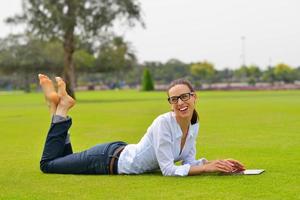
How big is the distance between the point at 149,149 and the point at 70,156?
3.08ft

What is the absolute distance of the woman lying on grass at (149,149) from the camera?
241 inches

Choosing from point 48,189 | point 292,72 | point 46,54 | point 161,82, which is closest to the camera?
point 48,189

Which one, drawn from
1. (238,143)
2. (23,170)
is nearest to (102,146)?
(23,170)

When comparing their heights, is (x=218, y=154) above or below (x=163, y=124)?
below

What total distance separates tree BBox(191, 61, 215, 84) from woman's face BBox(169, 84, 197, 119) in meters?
105

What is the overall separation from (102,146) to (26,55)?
78.7 m

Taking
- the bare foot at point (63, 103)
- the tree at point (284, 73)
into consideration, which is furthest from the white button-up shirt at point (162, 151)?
the tree at point (284, 73)

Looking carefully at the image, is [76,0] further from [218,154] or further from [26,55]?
[26,55]

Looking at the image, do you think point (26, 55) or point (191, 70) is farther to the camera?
point (191, 70)

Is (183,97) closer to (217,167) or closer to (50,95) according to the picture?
(217,167)

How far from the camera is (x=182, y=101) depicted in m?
6.11

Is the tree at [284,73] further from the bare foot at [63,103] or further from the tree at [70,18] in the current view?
the bare foot at [63,103]

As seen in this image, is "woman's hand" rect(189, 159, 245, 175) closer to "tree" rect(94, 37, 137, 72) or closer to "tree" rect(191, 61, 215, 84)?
"tree" rect(94, 37, 137, 72)

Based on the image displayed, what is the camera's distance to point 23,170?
289 inches
